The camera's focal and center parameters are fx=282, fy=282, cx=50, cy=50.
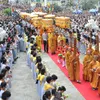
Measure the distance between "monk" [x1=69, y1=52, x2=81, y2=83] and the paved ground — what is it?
30cm

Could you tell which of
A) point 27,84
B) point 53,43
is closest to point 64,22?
point 53,43

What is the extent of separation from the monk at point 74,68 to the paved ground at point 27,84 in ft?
0.98

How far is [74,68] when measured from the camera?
429 inches

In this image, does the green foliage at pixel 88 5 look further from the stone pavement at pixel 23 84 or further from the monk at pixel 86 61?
the monk at pixel 86 61

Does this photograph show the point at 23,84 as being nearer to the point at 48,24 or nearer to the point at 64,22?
the point at 64,22

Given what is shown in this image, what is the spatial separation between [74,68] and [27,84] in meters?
1.91

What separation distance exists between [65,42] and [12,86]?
5.94 metres

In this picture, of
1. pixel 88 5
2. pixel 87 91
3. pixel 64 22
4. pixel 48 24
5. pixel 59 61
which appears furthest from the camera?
pixel 88 5

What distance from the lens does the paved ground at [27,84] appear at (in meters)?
9.55

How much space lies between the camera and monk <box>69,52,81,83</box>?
10.8 meters

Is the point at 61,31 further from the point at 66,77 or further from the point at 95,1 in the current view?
the point at 95,1

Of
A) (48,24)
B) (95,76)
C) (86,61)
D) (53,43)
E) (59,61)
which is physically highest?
(48,24)

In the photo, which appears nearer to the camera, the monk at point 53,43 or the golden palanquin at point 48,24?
the monk at point 53,43

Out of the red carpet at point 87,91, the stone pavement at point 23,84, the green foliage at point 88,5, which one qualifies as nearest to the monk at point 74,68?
the red carpet at point 87,91
